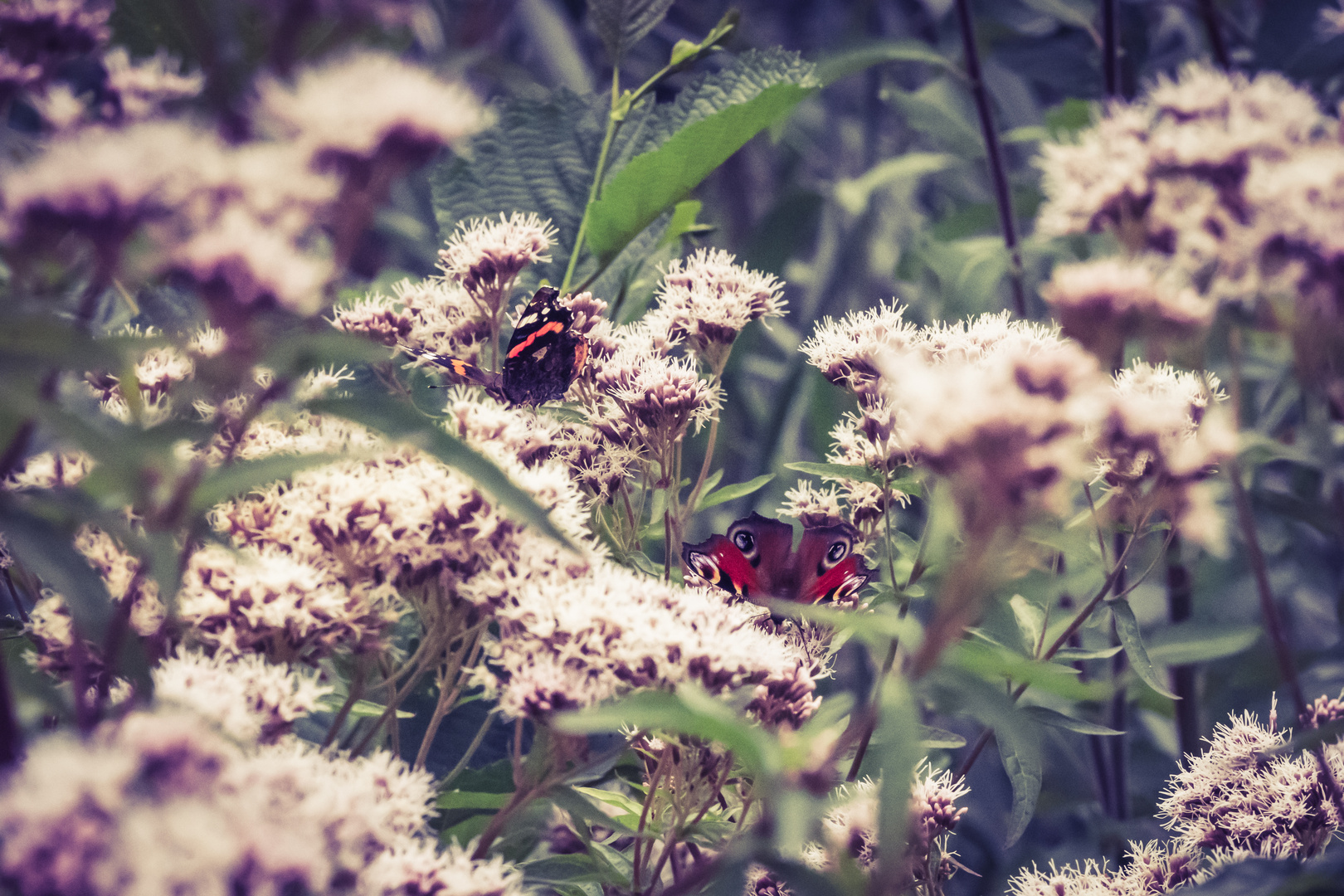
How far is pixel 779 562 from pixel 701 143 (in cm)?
32

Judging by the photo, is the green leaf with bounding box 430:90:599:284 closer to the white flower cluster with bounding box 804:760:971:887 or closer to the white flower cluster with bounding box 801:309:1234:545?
the white flower cluster with bounding box 801:309:1234:545

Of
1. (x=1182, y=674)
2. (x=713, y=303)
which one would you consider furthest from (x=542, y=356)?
(x=1182, y=674)

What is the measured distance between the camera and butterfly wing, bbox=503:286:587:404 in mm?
643

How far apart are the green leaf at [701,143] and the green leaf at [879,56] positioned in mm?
179

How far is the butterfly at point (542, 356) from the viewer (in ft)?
2.08

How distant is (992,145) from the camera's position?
1.01 meters

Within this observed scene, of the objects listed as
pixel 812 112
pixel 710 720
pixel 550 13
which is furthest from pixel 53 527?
pixel 812 112

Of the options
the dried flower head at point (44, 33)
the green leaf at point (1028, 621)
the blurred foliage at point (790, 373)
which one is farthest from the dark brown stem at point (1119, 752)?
the dried flower head at point (44, 33)

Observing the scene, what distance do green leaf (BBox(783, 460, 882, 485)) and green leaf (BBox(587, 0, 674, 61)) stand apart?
1.29 feet

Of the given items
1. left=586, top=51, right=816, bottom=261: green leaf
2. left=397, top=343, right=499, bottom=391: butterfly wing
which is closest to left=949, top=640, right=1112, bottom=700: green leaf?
left=397, top=343, right=499, bottom=391: butterfly wing

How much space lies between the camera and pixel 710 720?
12.9 inches

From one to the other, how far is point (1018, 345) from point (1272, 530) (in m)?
0.98

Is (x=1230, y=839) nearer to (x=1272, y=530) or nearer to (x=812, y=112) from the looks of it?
(x=1272, y=530)

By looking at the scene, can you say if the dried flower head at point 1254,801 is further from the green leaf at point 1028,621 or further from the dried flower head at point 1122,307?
the dried flower head at point 1122,307
